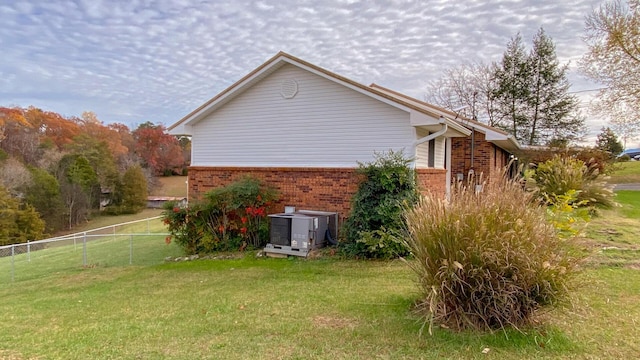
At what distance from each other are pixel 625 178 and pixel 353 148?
2905 cm

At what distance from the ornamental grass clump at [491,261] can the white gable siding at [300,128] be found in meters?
4.71

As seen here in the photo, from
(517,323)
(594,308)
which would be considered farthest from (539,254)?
(594,308)

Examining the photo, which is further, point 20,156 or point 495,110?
point 20,156

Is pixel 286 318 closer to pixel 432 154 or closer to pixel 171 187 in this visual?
pixel 432 154

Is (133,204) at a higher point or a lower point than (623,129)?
lower

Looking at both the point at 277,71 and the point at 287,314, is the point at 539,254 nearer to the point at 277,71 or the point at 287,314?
the point at 287,314

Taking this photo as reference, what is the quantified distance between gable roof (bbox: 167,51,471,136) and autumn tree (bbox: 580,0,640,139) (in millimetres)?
14687

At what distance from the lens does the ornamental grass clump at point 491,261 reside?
351cm

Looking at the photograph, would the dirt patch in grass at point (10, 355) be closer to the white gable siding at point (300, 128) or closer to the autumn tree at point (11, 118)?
the white gable siding at point (300, 128)

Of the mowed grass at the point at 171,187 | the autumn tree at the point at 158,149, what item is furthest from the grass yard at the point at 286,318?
the autumn tree at the point at 158,149

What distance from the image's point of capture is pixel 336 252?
26.1 ft

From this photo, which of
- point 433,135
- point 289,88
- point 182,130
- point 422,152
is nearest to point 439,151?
point 422,152

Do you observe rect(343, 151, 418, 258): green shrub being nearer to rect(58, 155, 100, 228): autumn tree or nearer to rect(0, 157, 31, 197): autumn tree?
rect(0, 157, 31, 197): autumn tree

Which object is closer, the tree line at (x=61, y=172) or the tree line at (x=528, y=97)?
the tree line at (x=528, y=97)
